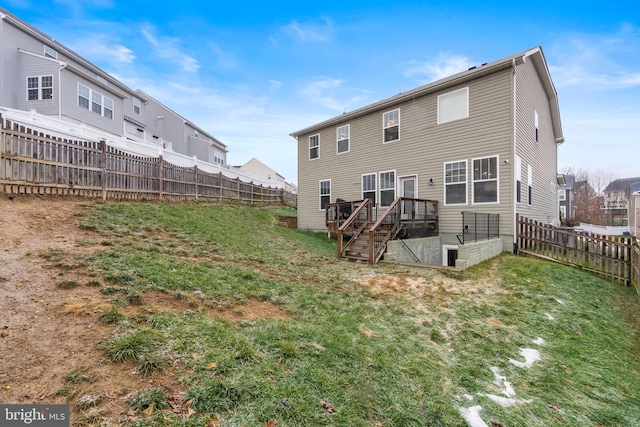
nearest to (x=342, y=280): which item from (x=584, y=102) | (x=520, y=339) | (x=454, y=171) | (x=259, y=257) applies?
(x=259, y=257)

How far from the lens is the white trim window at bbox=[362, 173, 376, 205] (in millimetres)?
12891

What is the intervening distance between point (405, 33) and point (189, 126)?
23738mm

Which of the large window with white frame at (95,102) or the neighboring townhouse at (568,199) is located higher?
the large window with white frame at (95,102)

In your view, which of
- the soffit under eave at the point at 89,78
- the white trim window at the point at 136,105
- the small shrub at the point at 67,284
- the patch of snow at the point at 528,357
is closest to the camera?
the small shrub at the point at 67,284

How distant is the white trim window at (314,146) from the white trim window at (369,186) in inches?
135

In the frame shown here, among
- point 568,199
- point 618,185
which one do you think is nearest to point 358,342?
point 568,199

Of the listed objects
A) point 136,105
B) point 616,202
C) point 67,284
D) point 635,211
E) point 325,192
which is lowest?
point 67,284

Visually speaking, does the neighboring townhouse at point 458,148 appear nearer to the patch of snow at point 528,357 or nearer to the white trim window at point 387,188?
the white trim window at point 387,188

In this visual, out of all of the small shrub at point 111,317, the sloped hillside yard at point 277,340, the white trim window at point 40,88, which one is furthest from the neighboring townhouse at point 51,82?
the small shrub at point 111,317

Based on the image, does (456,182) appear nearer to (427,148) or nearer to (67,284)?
(427,148)

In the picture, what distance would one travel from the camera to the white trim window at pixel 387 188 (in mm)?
12266

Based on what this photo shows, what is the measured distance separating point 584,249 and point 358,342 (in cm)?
931

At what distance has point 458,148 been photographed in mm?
10414

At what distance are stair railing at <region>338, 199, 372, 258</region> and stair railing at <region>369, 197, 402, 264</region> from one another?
64 cm
